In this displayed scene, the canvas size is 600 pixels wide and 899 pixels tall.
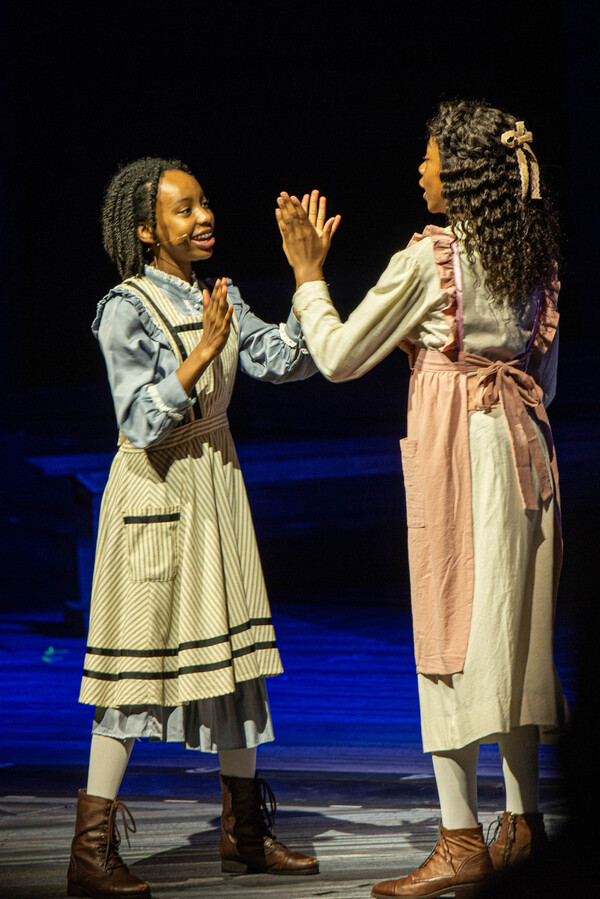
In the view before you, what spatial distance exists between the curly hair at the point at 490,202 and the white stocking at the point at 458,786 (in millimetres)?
826

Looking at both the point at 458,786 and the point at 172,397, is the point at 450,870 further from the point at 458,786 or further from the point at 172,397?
the point at 172,397

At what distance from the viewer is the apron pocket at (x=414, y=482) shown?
83.3 inches

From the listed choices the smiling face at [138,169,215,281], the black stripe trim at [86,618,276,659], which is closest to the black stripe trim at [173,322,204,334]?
the smiling face at [138,169,215,281]

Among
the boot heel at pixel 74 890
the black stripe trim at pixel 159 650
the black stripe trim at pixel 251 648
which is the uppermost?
the black stripe trim at pixel 159 650

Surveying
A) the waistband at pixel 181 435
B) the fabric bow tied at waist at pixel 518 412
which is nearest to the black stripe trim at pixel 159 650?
the waistband at pixel 181 435

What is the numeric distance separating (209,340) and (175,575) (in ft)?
1.55

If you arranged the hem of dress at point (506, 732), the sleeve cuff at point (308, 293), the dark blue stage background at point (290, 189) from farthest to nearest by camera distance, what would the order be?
the dark blue stage background at point (290, 189) < the sleeve cuff at point (308, 293) < the hem of dress at point (506, 732)

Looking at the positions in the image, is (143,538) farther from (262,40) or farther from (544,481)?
(262,40)

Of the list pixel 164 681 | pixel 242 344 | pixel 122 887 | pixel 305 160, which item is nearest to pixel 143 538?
pixel 164 681

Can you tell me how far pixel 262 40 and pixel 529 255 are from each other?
3663mm

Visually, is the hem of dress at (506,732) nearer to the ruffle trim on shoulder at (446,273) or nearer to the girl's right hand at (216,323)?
the ruffle trim on shoulder at (446,273)

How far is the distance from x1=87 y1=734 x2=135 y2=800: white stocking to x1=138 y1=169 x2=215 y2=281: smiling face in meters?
0.96

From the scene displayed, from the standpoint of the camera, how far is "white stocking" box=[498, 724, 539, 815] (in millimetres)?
2150

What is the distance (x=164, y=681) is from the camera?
7.48 ft
